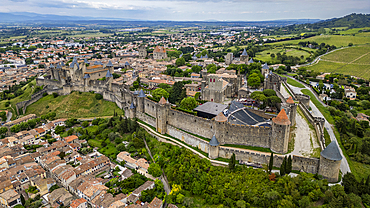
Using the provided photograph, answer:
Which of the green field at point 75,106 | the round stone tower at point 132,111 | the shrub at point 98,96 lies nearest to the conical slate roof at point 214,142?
the round stone tower at point 132,111

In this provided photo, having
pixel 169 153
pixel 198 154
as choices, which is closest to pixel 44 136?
pixel 169 153

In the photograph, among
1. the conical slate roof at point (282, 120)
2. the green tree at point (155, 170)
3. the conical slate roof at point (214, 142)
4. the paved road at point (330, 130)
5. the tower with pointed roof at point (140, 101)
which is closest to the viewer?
the conical slate roof at point (282, 120)

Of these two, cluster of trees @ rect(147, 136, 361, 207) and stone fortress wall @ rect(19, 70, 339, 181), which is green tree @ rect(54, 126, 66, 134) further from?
cluster of trees @ rect(147, 136, 361, 207)

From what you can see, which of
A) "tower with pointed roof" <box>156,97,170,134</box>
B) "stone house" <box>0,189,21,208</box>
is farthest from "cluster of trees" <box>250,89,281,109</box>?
"stone house" <box>0,189,21,208</box>

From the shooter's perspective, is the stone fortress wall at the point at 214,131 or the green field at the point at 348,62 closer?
the stone fortress wall at the point at 214,131

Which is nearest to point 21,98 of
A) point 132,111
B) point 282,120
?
point 132,111

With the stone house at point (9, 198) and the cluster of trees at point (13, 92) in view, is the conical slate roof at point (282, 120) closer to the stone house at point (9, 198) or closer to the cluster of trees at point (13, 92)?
the stone house at point (9, 198)
